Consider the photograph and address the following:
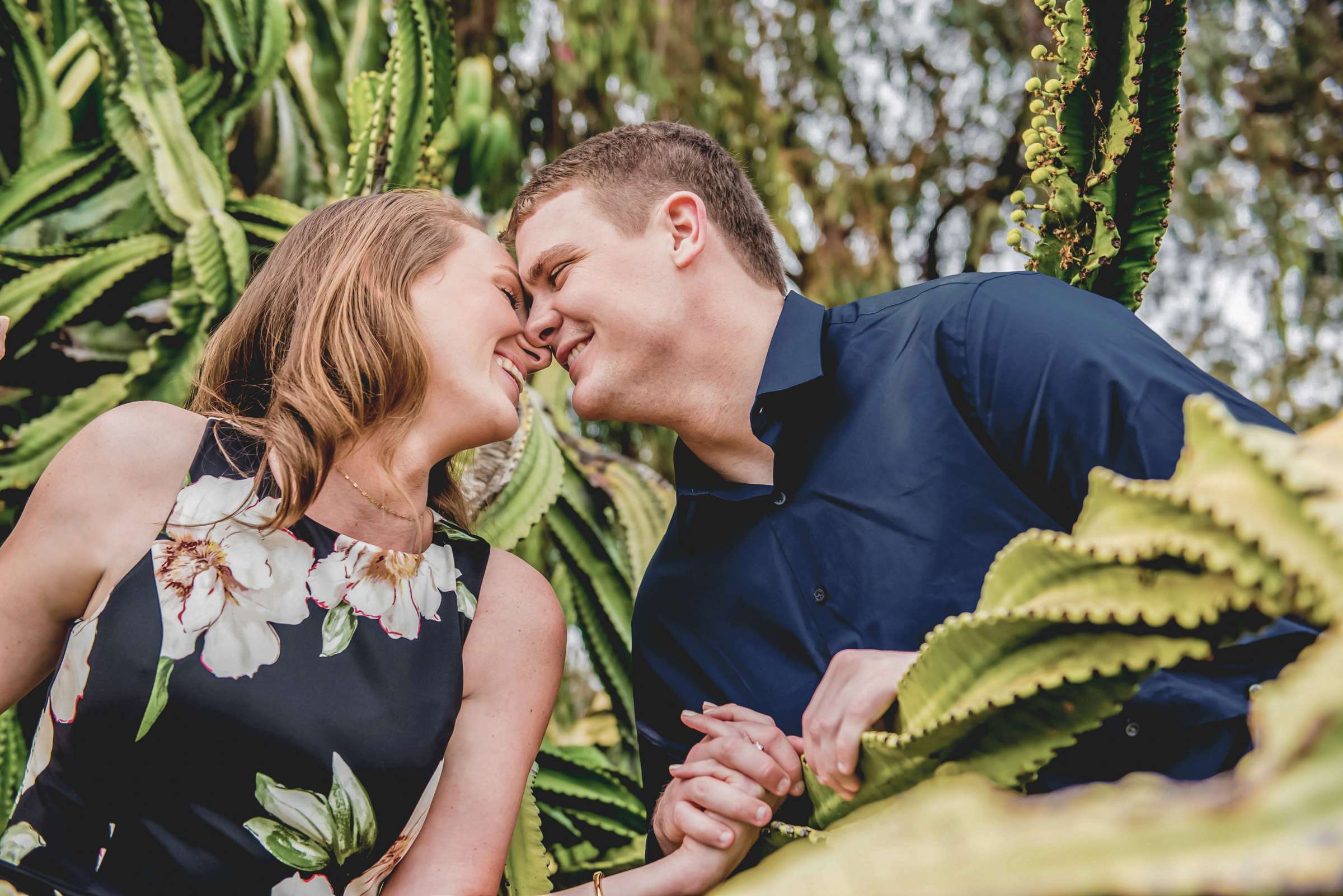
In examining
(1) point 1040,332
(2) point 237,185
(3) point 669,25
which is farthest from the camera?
(3) point 669,25

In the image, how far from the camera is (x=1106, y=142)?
1582 mm

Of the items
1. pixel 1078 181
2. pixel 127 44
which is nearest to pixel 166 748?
pixel 1078 181

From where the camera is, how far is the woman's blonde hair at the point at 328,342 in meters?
1.71

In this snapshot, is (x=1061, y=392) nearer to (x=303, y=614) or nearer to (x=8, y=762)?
(x=303, y=614)

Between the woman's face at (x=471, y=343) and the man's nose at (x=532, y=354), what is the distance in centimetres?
4

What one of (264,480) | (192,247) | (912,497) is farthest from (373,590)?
(192,247)

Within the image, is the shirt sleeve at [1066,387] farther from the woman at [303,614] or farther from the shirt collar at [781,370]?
the woman at [303,614]

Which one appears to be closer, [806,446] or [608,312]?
[806,446]

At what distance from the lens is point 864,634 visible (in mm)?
1613

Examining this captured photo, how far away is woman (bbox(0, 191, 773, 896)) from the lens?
1.44m

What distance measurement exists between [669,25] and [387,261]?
10.1 ft

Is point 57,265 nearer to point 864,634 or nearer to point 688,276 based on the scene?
point 688,276

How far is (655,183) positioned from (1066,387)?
1.00m

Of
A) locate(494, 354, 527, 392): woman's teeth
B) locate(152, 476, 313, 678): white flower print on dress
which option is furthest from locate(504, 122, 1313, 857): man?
locate(152, 476, 313, 678): white flower print on dress
